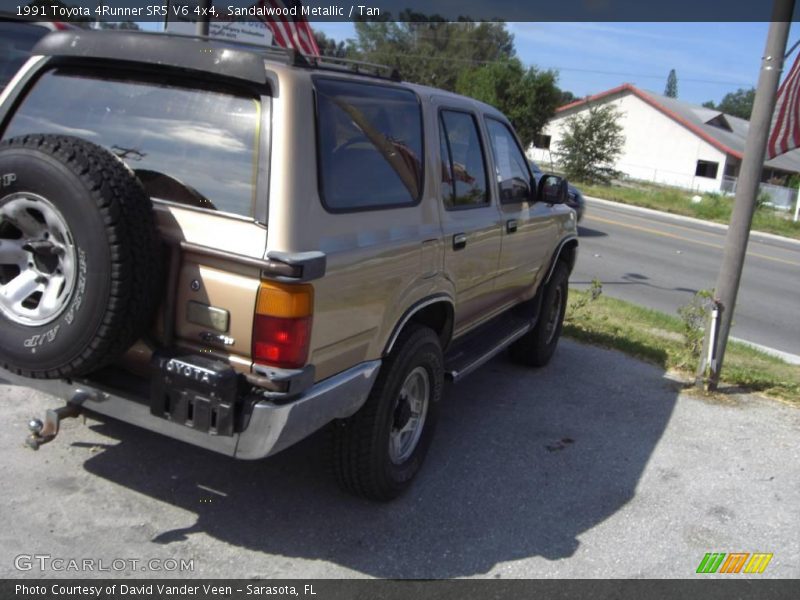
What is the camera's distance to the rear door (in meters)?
4.46

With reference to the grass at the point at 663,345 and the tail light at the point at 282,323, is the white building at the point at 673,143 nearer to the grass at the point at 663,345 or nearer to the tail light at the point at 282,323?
the grass at the point at 663,345

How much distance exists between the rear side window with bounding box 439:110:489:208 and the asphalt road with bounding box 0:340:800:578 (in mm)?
1506

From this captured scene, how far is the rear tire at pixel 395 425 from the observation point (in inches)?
149

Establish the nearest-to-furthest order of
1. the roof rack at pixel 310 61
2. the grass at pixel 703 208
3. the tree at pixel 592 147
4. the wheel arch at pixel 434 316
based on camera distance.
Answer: the roof rack at pixel 310 61 → the wheel arch at pixel 434 316 → the grass at pixel 703 208 → the tree at pixel 592 147

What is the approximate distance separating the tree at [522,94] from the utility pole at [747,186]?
32.1 metres

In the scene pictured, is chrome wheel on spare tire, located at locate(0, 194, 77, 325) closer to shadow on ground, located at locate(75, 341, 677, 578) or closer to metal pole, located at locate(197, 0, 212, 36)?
shadow on ground, located at locate(75, 341, 677, 578)

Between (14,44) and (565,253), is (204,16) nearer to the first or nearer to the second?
(14,44)

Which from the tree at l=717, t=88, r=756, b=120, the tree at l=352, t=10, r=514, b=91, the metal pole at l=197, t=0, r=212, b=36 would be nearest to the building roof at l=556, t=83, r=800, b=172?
the tree at l=352, t=10, r=514, b=91

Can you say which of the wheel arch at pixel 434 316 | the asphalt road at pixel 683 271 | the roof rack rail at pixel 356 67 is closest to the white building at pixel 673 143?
the asphalt road at pixel 683 271

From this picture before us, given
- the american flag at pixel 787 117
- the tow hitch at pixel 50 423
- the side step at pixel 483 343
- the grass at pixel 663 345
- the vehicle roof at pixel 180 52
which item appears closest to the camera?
the vehicle roof at pixel 180 52

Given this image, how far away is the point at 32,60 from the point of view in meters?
3.77

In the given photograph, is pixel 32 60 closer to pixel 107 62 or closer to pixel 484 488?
pixel 107 62

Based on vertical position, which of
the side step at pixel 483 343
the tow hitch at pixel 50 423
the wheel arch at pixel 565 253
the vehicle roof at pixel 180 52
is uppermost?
the vehicle roof at pixel 180 52

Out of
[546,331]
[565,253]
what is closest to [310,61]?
[546,331]
